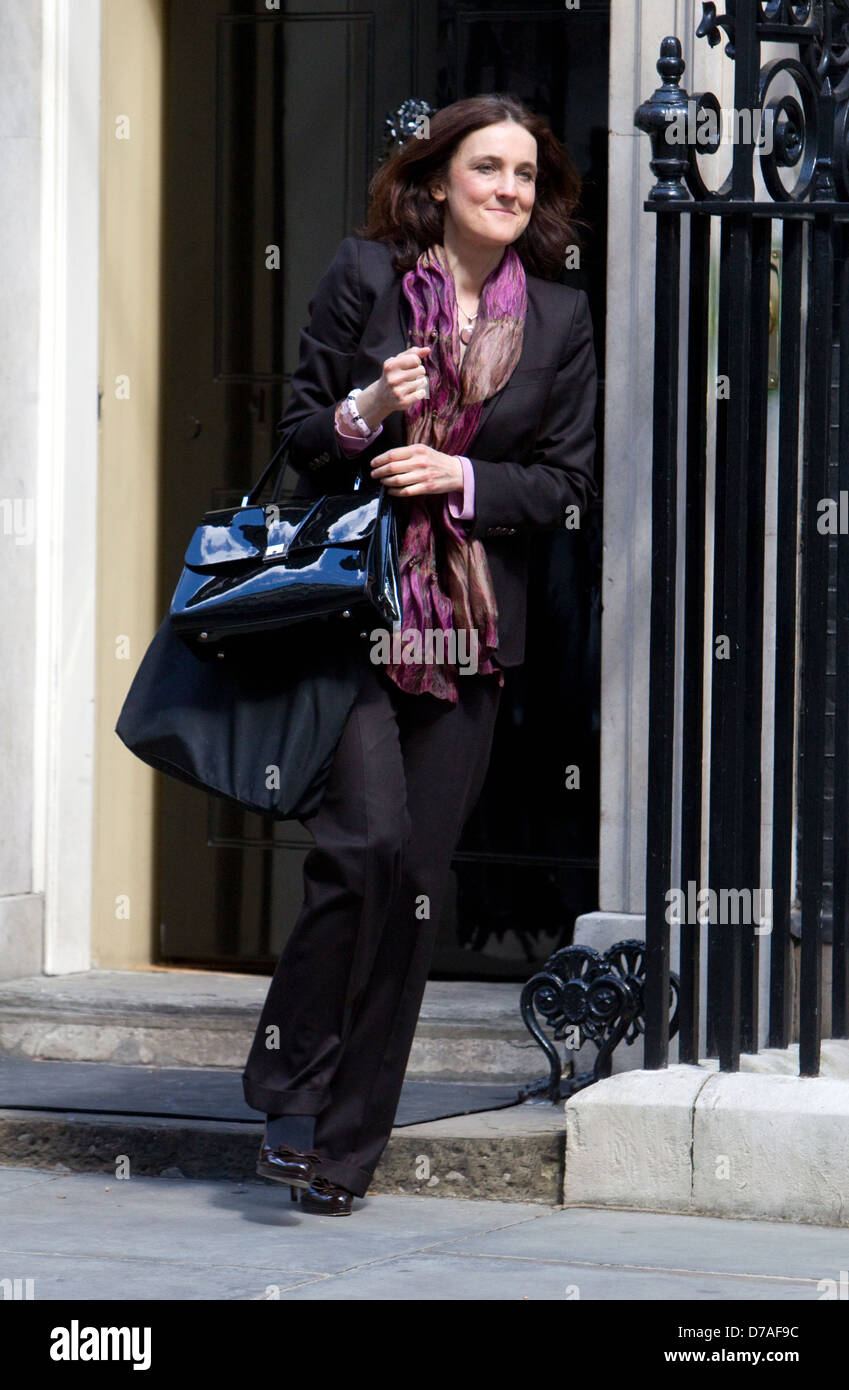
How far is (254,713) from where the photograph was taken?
13.6ft

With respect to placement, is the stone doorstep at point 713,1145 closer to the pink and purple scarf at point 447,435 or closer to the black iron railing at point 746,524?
the black iron railing at point 746,524

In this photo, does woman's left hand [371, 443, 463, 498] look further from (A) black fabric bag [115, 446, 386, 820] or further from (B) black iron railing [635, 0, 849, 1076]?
(B) black iron railing [635, 0, 849, 1076]


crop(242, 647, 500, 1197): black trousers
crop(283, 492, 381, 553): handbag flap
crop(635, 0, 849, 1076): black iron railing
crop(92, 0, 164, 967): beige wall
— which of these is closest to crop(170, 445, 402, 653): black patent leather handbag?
crop(283, 492, 381, 553): handbag flap

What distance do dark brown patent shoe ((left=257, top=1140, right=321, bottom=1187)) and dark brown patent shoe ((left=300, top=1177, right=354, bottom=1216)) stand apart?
6.2 inches

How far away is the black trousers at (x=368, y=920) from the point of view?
4.09 m

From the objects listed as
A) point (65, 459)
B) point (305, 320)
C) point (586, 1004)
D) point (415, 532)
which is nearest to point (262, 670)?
point (415, 532)

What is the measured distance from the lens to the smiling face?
4223 millimetres

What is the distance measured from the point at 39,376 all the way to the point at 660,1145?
289cm

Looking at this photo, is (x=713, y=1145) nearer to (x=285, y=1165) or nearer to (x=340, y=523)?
(x=285, y=1165)

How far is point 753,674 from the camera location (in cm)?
446

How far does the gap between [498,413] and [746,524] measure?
Result: 57 cm

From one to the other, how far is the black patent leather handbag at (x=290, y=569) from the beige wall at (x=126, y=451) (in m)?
2.10

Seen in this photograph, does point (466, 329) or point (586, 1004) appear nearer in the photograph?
point (466, 329)

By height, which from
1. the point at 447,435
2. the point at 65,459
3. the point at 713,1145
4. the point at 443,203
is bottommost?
the point at 713,1145
